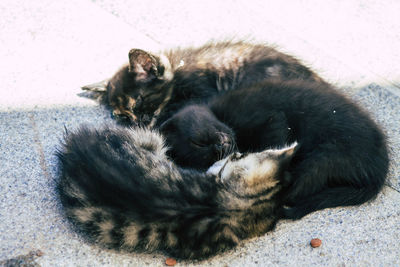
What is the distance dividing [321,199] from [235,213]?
58cm

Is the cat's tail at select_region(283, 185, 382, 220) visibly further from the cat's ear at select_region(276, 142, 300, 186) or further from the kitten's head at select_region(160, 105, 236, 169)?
the kitten's head at select_region(160, 105, 236, 169)

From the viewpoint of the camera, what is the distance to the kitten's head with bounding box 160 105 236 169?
2.73 m

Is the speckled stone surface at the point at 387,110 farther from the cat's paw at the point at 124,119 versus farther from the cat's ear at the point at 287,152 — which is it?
the cat's paw at the point at 124,119

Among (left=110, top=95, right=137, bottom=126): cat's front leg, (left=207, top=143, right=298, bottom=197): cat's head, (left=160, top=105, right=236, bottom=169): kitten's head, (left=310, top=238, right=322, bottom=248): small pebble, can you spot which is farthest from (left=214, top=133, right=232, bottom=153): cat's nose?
(left=110, top=95, right=137, bottom=126): cat's front leg

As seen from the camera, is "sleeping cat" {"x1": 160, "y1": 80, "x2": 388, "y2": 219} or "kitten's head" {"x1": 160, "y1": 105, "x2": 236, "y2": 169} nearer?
"sleeping cat" {"x1": 160, "y1": 80, "x2": 388, "y2": 219}

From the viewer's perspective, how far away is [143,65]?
337 centimetres

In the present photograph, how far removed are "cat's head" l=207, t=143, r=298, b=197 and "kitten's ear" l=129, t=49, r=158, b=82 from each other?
1199mm

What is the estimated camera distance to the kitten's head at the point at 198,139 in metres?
2.73

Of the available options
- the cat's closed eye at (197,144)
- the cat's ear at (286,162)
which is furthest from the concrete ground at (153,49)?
the cat's closed eye at (197,144)

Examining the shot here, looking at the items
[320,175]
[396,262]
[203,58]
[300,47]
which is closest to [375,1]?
[300,47]

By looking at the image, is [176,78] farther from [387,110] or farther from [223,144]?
[387,110]

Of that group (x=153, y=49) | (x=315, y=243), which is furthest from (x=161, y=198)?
(x=153, y=49)

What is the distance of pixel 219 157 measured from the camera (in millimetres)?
2725

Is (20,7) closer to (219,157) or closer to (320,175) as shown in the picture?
(219,157)
